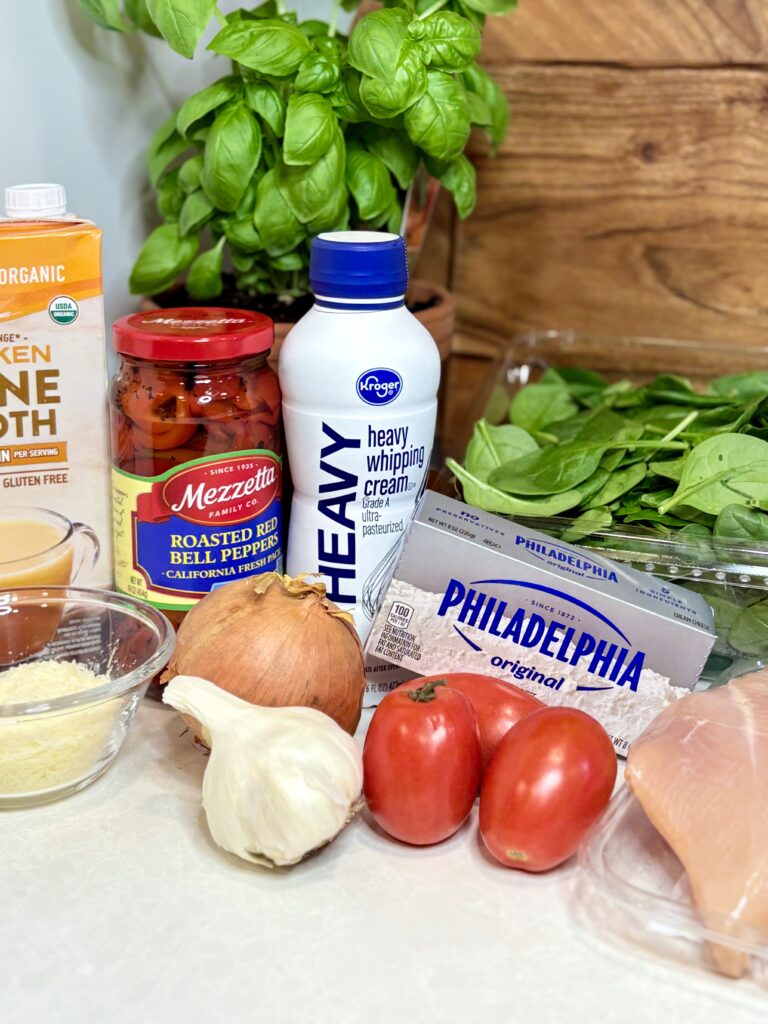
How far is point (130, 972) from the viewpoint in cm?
70

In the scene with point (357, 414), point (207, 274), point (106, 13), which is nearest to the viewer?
point (357, 414)

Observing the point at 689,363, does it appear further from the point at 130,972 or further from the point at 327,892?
the point at 130,972

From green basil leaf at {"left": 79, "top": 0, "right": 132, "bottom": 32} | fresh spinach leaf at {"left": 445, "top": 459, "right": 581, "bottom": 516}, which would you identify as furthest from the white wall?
fresh spinach leaf at {"left": 445, "top": 459, "right": 581, "bottom": 516}

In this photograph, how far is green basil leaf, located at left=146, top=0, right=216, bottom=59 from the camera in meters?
1.00

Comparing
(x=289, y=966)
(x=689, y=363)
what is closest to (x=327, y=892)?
(x=289, y=966)

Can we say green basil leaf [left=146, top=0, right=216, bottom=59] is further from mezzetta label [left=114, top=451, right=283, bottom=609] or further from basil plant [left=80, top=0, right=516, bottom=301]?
mezzetta label [left=114, top=451, right=283, bottom=609]

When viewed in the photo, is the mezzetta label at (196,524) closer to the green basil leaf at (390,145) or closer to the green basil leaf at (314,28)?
the green basil leaf at (390,145)

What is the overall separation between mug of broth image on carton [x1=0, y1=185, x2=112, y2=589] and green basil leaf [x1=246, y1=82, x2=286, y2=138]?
0.67ft

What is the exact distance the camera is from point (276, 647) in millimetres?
874

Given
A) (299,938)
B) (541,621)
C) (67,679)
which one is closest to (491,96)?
(541,621)

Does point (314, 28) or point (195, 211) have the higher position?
point (314, 28)

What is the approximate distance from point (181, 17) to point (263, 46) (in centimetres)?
7

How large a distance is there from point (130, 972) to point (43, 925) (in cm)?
8

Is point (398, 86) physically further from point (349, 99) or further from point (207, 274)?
point (207, 274)
